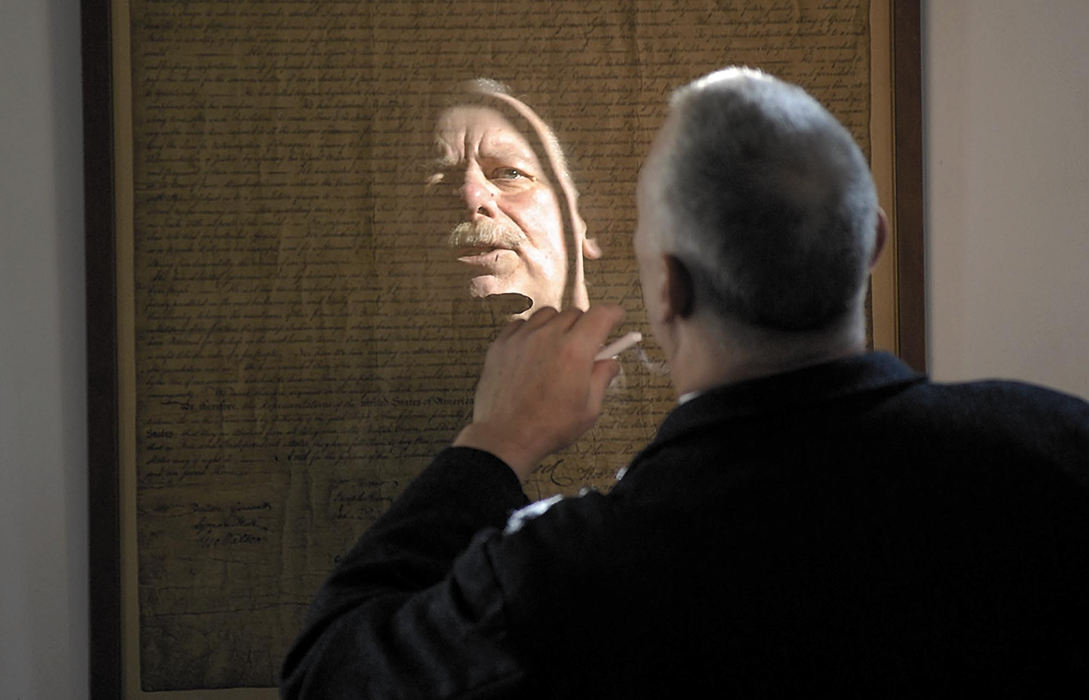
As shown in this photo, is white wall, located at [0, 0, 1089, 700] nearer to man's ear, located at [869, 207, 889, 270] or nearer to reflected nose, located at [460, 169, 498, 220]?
reflected nose, located at [460, 169, 498, 220]

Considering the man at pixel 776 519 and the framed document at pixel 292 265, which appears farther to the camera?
the framed document at pixel 292 265

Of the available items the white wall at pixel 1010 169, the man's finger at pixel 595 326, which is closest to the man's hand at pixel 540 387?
the man's finger at pixel 595 326

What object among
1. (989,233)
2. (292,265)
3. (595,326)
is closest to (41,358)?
Result: (292,265)

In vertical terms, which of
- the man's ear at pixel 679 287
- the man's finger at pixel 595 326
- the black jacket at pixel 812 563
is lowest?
the black jacket at pixel 812 563

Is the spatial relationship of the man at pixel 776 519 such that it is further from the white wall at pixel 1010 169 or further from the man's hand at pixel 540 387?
the white wall at pixel 1010 169

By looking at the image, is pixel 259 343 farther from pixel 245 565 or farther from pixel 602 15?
pixel 602 15

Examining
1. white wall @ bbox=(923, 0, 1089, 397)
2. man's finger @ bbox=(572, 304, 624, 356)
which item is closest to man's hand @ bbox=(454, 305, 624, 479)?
man's finger @ bbox=(572, 304, 624, 356)

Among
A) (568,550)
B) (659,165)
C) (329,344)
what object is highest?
(659,165)

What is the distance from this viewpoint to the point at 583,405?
891 millimetres

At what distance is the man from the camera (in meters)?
0.58

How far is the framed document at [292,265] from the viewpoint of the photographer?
3.64ft

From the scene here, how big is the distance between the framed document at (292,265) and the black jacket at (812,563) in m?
0.52

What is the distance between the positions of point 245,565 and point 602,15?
73cm

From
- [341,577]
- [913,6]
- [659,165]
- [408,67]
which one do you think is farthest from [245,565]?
[913,6]
